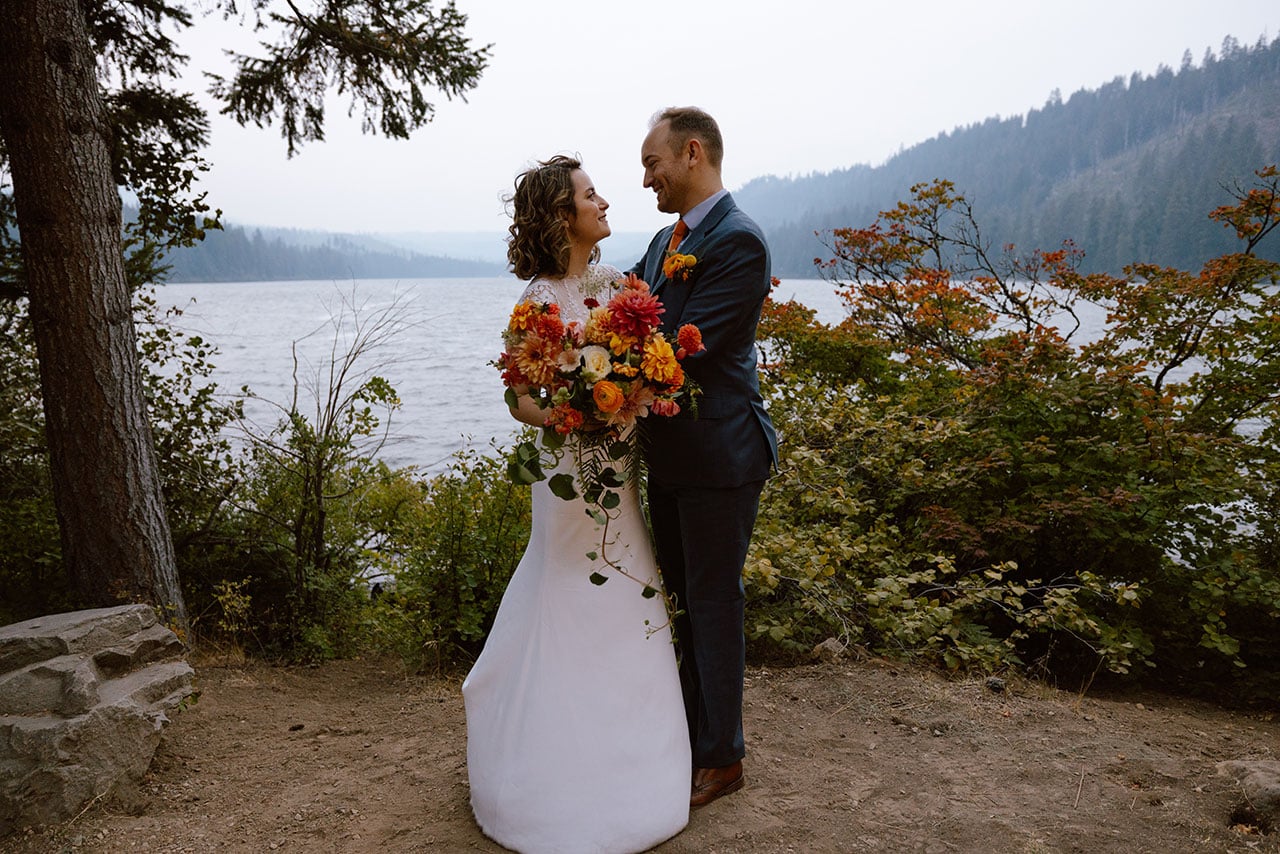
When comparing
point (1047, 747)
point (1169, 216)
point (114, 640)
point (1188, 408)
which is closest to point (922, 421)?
point (1188, 408)

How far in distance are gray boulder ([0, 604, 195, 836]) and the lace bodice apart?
2.49 m

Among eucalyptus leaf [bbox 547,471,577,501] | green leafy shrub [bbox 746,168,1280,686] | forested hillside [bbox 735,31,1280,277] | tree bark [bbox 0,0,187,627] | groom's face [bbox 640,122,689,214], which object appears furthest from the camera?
forested hillside [bbox 735,31,1280,277]

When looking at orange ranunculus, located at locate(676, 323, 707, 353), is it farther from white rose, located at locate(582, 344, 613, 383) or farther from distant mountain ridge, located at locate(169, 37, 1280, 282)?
distant mountain ridge, located at locate(169, 37, 1280, 282)

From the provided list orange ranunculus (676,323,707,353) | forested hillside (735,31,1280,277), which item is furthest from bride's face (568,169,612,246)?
forested hillside (735,31,1280,277)

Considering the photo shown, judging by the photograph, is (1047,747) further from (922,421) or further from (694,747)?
(922,421)

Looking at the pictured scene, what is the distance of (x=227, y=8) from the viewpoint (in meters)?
5.77

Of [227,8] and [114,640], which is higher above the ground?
[227,8]

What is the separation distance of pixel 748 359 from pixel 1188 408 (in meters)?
5.13

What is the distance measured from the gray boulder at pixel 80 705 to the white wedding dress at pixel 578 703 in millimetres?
1555

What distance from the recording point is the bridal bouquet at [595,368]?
7.77 feet

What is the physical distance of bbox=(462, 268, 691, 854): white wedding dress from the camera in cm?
280

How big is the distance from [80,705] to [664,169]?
10.3 feet

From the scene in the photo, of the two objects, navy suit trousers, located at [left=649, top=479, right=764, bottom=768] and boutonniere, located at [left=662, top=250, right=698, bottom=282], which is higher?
boutonniere, located at [left=662, top=250, right=698, bottom=282]

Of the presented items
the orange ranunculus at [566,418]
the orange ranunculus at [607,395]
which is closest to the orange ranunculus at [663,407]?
the orange ranunculus at [607,395]
